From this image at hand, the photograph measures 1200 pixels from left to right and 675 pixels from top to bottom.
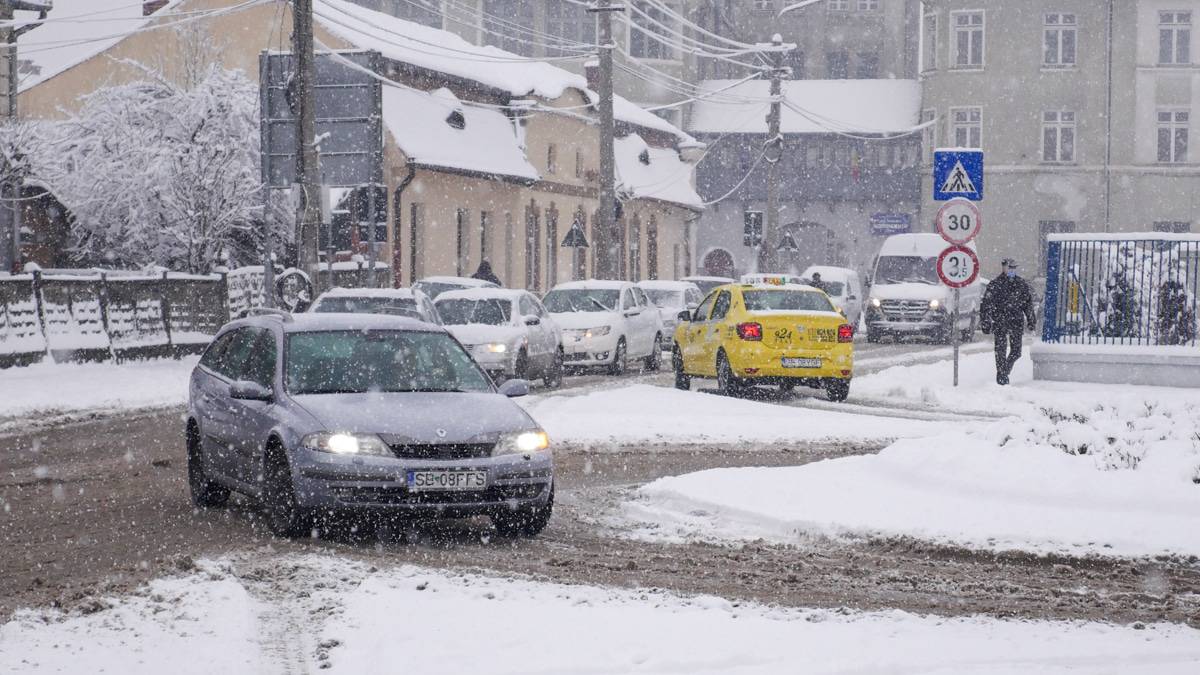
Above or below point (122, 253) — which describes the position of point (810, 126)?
above

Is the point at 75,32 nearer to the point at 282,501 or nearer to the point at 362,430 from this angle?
the point at 282,501

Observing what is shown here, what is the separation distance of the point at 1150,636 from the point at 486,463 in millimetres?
4121

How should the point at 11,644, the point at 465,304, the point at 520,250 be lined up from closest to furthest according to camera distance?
1. the point at 11,644
2. the point at 465,304
3. the point at 520,250

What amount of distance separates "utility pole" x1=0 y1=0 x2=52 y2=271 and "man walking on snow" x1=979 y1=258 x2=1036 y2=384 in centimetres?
2368

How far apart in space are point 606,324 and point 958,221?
8450 millimetres

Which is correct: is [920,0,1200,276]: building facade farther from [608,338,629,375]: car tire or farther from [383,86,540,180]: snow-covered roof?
[608,338,629,375]: car tire

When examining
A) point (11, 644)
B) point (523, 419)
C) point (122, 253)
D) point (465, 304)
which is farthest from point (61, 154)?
point (11, 644)

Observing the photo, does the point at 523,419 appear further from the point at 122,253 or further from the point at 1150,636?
the point at 122,253

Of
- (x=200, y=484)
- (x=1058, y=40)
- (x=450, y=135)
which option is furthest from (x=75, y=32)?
(x=200, y=484)

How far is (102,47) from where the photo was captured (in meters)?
49.9

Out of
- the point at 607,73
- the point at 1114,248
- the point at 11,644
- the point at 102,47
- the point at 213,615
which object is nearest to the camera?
the point at 11,644

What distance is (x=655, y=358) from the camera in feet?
108

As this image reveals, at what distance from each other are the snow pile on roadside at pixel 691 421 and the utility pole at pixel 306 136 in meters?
5.27

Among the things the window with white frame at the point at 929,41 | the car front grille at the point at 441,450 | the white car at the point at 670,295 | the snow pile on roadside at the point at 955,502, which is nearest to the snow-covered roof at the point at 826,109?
the window with white frame at the point at 929,41
